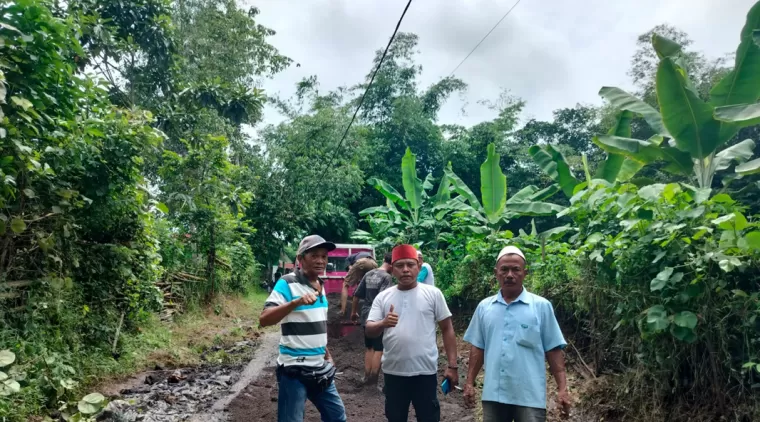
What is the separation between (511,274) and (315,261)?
4.63ft

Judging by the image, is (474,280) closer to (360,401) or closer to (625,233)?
(360,401)

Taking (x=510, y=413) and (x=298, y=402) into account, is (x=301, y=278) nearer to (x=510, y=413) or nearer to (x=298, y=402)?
(x=298, y=402)

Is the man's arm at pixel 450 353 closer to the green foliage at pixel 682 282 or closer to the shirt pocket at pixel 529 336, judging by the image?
the shirt pocket at pixel 529 336

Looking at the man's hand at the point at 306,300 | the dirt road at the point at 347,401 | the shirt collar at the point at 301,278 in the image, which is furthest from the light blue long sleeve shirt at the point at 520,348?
the dirt road at the point at 347,401

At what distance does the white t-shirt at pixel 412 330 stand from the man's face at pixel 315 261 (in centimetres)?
64

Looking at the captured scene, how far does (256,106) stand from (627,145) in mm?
11230

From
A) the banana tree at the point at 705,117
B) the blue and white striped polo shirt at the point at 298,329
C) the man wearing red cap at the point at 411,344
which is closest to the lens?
the blue and white striped polo shirt at the point at 298,329

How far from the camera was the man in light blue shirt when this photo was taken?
3291 mm

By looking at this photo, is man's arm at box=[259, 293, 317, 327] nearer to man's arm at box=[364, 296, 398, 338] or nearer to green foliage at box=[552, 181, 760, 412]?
man's arm at box=[364, 296, 398, 338]

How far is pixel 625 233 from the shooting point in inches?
168

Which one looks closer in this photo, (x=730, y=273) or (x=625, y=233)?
(x=730, y=273)

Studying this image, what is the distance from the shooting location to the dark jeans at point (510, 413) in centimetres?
326

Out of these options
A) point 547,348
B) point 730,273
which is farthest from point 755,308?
point 547,348

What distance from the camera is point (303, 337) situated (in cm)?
368
